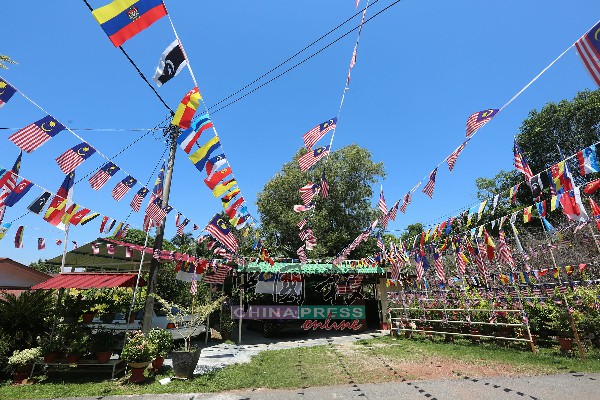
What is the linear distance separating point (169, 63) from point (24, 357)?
26.6 ft

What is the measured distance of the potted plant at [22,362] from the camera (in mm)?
7509

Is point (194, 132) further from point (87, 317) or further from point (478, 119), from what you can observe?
point (87, 317)

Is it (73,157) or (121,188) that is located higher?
(73,157)

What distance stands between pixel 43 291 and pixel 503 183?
96.5 feet

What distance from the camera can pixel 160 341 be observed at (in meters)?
7.96

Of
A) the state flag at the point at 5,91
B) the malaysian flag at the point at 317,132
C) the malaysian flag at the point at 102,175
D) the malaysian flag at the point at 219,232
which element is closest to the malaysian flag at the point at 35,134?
the state flag at the point at 5,91

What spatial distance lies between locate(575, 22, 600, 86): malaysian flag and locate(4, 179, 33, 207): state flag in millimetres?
9694

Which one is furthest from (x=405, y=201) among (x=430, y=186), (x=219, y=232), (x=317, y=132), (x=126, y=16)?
(x=126, y=16)

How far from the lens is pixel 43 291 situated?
938cm

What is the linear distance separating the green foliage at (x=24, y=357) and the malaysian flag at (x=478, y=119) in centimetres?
1088

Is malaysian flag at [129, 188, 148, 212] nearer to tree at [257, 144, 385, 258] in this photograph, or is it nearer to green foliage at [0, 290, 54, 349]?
green foliage at [0, 290, 54, 349]

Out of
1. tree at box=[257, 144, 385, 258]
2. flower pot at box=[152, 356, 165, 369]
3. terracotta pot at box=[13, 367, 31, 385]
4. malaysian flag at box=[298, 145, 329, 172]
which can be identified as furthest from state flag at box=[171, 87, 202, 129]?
tree at box=[257, 144, 385, 258]

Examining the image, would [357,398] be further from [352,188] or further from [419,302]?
[352,188]

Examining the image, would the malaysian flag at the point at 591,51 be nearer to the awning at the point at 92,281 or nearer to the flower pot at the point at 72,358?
the awning at the point at 92,281
